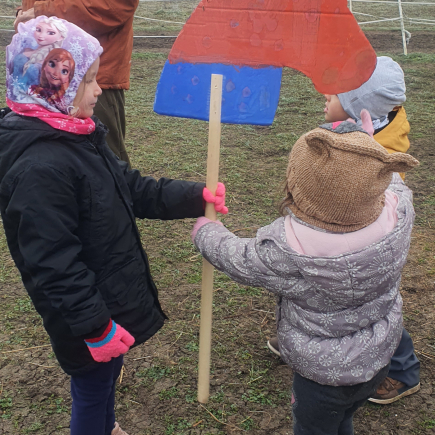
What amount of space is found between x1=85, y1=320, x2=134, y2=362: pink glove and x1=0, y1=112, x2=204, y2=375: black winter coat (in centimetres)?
3

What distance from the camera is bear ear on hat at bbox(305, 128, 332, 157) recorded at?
1.39 metres

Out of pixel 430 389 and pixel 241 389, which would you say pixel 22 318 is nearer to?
pixel 241 389

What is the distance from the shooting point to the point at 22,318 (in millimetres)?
2762

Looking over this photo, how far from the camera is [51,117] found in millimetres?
1488

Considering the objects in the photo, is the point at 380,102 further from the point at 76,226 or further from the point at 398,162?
the point at 76,226

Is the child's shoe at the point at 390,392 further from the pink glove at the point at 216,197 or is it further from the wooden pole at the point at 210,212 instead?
the pink glove at the point at 216,197

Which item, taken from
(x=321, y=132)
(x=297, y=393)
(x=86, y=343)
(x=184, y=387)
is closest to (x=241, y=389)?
(x=184, y=387)

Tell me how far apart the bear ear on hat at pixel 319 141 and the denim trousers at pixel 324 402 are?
0.75 meters

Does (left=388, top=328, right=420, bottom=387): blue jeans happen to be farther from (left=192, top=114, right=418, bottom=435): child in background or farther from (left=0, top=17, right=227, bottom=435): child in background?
(left=0, top=17, right=227, bottom=435): child in background

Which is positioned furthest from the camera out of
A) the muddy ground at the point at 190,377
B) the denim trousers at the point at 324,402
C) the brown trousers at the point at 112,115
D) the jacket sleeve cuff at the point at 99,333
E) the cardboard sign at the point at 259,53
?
the brown trousers at the point at 112,115

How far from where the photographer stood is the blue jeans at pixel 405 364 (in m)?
2.29

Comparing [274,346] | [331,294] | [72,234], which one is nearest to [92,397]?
[72,234]

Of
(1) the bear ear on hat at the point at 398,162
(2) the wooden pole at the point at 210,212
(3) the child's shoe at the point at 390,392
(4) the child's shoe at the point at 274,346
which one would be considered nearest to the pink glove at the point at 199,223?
(2) the wooden pole at the point at 210,212

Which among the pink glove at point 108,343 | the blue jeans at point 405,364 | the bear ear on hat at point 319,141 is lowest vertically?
the blue jeans at point 405,364
